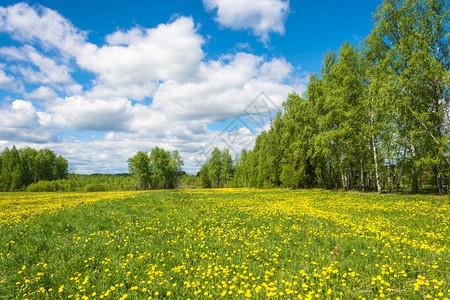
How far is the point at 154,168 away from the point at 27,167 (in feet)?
167

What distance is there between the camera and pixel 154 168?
80125mm

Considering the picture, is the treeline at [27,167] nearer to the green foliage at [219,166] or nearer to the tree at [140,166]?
the tree at [140,166]

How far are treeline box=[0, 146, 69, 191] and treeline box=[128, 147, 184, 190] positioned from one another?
121 ft

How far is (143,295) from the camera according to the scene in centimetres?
458

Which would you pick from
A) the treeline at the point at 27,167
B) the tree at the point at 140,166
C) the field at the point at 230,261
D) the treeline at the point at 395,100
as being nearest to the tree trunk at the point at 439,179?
the treeline at the point at 395,100

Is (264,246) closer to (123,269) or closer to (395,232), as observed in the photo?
(123,269)

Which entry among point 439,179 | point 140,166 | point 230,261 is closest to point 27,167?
point 140,166

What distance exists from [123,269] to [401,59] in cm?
2677

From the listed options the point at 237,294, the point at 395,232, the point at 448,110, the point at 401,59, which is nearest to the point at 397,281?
the point at 237,294

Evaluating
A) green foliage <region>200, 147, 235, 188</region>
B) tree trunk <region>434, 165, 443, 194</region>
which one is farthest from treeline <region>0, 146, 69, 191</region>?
tree trunk <region>434, 165, 443, 194</region>

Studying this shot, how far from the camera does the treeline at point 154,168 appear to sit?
77.9 meters

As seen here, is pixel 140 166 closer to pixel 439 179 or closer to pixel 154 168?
pixel 154 168

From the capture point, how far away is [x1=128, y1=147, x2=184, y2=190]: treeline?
256 ft

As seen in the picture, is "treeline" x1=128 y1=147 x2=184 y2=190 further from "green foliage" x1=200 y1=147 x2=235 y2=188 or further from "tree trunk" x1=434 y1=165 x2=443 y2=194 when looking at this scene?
"tree trunk" x1=434 y1=165 x2=443 y2=194
